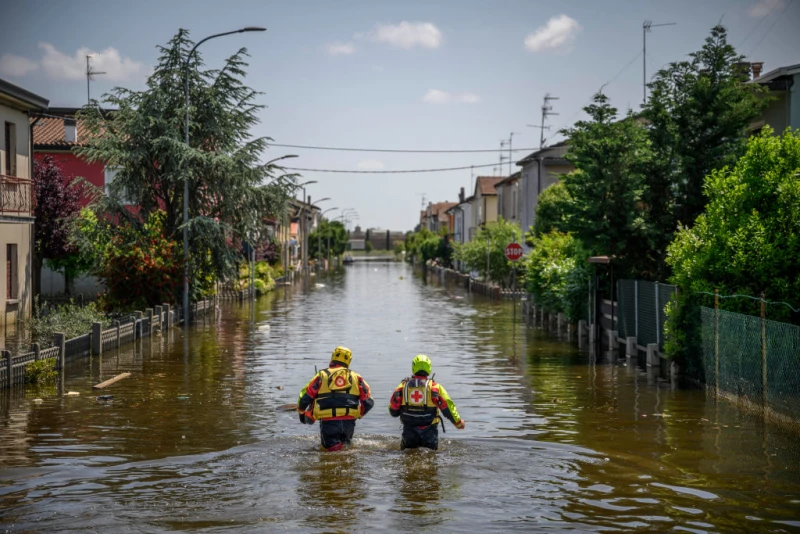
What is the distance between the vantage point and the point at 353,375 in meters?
11.6

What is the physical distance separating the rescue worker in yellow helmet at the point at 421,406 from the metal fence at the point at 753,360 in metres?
5.21

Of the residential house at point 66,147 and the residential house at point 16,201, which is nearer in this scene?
the residential house at point 16,201

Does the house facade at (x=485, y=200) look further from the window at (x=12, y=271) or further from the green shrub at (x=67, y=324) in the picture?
the green shrub at (x=67, y=324)

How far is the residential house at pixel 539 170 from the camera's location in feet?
180

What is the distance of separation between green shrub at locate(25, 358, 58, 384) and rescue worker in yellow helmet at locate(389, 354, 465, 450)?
9.75 metres

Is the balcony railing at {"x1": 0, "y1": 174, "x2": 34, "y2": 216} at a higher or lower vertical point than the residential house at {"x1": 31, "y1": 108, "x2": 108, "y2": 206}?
lower

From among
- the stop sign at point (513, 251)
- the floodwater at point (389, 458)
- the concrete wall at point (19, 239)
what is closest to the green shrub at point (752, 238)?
the floodwater at point (389, 458)

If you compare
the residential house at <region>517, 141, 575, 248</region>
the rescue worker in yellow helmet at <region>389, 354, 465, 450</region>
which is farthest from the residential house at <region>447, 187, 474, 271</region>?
the rescue worker in yellow helmet at <region>389, 354, 465, 450</region>

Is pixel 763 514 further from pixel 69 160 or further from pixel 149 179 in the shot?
pixel 69 160

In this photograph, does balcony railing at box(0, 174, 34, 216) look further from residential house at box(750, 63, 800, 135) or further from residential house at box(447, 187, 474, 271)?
residential house at box(447, 187, 474, 271)

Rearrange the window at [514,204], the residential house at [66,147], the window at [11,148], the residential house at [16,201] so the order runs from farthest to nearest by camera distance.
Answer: the window at [514,204]
the residential house at [66,147]
the window at [11,148]
the residential house at [16,201]

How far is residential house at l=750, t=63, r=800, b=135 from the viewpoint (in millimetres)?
24875

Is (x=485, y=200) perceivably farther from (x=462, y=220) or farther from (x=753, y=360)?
(x=753, y=360)

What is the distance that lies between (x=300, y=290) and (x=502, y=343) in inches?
1353
